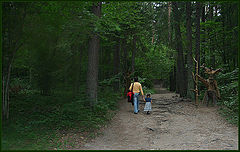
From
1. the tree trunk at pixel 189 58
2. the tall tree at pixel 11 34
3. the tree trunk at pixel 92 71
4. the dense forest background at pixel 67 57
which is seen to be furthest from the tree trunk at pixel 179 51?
the tall tree at pixel 11 34

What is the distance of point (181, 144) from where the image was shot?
22.9 ft

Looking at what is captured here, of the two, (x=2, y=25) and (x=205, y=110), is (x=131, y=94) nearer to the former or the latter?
(x=205, y=110)

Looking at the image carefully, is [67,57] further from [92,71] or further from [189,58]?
[189,58]

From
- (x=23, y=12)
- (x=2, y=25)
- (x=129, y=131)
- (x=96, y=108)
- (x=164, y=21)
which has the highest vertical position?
(x=164, y=21)

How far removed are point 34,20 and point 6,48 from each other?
51.6 inches

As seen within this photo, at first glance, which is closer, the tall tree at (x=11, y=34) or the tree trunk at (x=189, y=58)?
the tall tree at (x=11, y=34)

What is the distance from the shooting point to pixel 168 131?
859 cm

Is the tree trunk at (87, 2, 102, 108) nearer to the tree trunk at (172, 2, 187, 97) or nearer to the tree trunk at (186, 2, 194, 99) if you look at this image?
the tree trunk at (186, 2, 194, 99)

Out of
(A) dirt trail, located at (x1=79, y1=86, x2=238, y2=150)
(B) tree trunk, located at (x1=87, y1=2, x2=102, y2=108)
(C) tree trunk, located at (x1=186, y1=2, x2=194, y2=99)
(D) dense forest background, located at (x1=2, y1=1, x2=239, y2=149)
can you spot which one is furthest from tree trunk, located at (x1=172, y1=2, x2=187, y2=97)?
(B) tree trunk, located at (x1=87, y1=2, x2=102, y2=108)

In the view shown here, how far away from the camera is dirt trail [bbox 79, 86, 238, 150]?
22.4 ft

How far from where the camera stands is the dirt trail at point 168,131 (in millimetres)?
6832

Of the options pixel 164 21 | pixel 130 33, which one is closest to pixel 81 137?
pixel 130 33

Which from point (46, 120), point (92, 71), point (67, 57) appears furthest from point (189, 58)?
point (46, 120)

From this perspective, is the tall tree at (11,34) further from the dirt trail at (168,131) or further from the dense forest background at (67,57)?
the dirt trail at (168,131)
